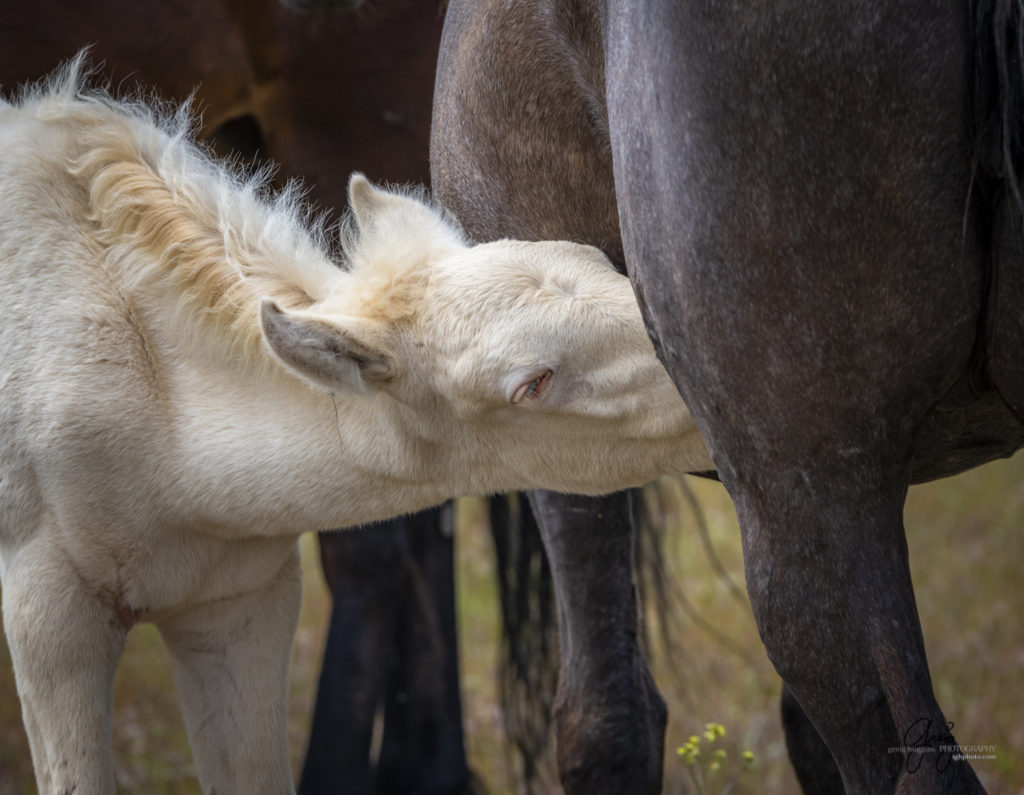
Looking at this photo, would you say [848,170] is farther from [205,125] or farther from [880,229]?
[205,125]

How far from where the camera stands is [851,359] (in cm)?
136

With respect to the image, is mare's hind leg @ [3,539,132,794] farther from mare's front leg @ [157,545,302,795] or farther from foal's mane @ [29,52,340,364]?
foal's mane @ [29,52,340,364]

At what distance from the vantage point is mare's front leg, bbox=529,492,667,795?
2527 mm

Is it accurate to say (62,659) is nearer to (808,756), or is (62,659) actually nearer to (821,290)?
(821,290)

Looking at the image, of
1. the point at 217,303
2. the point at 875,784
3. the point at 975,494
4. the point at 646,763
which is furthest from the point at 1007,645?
the point at 217,303

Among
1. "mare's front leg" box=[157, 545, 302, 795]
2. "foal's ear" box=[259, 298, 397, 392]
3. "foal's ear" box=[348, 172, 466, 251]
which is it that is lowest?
"mare's front leg" box=[157, 545, 302, 795]

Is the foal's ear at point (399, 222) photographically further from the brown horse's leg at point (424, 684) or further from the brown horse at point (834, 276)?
the brown horse's leg at point (424, 684)

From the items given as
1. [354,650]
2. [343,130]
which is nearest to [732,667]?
[354,650]

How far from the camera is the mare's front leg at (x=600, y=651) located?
2.53 m

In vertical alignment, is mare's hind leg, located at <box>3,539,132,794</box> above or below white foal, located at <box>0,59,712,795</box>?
below

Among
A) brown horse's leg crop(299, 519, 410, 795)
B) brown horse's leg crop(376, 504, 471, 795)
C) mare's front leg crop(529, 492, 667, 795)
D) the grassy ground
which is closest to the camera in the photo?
mare's front leg crop(529, 492, 667, 795)

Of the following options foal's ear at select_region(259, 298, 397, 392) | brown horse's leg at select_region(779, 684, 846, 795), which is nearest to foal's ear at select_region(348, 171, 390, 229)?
foal's ear at select_region(259, 298, 397, 392)

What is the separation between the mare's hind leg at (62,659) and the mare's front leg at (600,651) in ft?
3.25

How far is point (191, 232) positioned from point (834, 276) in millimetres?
1265
